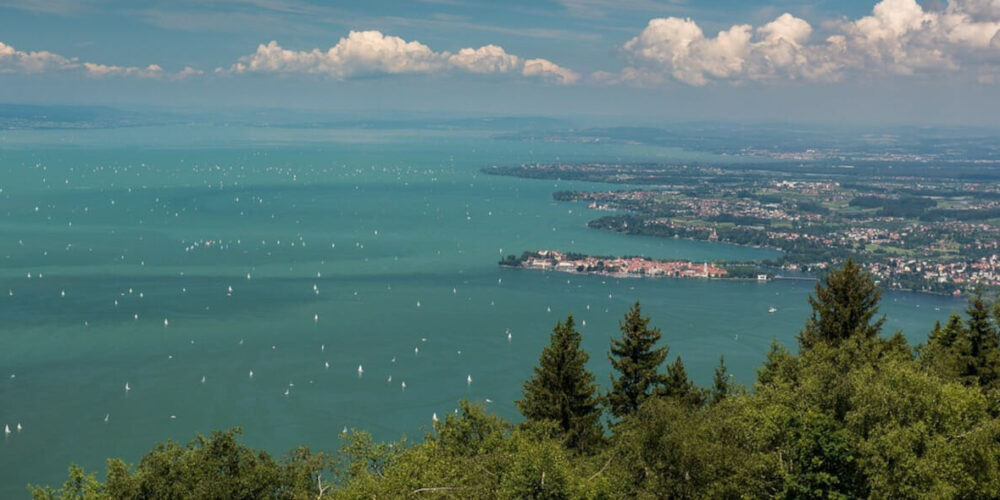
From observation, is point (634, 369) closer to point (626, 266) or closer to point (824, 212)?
point (626, 266)

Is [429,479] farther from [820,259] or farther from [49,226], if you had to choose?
[49,226]

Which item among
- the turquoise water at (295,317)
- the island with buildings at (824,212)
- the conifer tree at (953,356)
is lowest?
the turquoise water at (295,317)

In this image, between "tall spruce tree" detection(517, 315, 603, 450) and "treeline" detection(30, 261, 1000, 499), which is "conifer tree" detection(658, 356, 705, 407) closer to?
"treeline" detection(30, 261, 1000, 499)

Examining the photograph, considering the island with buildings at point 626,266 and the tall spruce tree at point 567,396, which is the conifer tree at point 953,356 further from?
the island with buildings at point 626,266

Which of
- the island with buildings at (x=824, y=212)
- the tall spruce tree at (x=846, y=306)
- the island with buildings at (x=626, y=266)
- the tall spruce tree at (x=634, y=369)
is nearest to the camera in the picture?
the tall spruce tree at (x=634, y=369)

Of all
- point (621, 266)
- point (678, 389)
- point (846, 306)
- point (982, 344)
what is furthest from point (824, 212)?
point (678, 389)

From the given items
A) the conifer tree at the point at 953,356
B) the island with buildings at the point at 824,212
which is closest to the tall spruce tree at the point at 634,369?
the conifer tree at the point at 953,356

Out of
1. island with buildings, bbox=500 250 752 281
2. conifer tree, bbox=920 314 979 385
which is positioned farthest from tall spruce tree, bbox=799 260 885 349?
island with buildings, bbox=500 250 752 281
